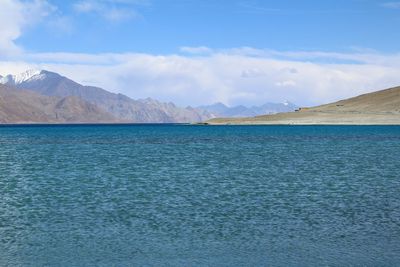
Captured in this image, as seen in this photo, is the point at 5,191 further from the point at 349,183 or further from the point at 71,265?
the point at 349,183

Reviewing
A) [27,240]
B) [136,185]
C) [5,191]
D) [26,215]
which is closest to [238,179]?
[136,185]

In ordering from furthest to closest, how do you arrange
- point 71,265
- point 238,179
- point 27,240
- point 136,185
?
point 238,179 → point 136,185 → point 27,240 → point 71,265

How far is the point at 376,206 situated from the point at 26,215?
1953 cm

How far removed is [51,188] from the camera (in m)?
43.1

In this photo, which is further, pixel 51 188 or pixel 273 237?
pixel 51 188

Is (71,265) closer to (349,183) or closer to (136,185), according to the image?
(136,185)

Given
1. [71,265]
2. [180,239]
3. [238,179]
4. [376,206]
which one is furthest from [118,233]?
[238,179]

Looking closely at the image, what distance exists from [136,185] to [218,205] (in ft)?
39.8

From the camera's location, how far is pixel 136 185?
44.9 metres

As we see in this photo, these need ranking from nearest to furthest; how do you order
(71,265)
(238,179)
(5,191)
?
(71,265)
(5,191)
(238,179)

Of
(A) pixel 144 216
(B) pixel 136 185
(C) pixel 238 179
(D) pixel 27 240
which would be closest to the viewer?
(D) pixel 27 240

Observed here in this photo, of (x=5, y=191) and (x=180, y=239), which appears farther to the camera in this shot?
A: (x=5, y=191)

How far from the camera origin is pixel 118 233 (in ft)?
87.5

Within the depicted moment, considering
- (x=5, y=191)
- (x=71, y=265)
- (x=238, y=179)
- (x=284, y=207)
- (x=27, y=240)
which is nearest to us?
(x=71, y=265)
